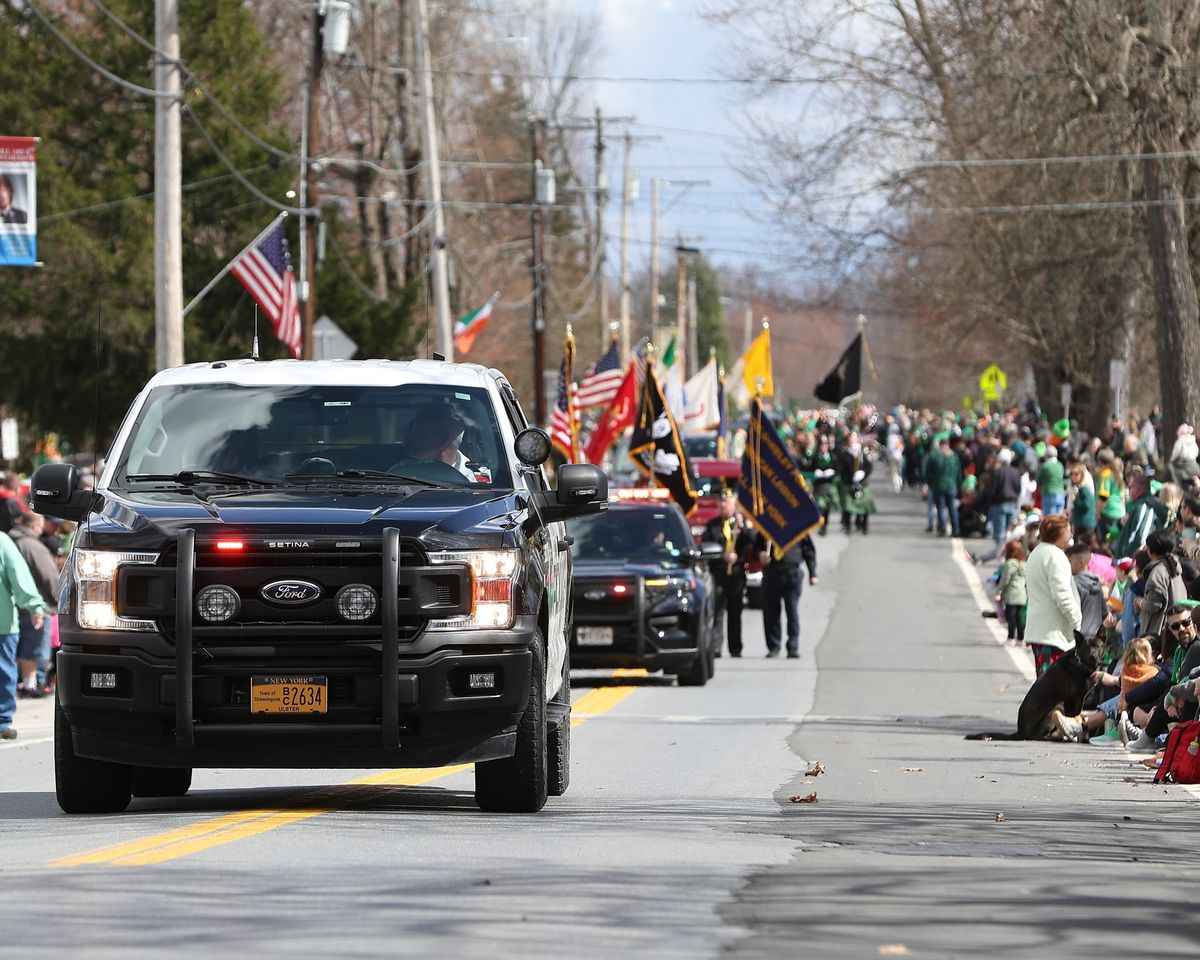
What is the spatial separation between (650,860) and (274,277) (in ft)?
75.8

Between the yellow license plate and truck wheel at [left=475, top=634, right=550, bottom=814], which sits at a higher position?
the yellow license plate

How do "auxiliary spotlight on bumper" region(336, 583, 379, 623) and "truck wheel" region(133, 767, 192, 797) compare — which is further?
"truck wheel" region(133, 767, 192, 797)

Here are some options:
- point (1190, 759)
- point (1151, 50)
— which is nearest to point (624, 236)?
point (1151, 50)

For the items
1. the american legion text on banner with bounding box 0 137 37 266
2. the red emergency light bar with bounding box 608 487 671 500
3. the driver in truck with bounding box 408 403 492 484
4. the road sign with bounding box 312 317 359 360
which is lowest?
the red emergency light bar with bounding box 608 487 671 500

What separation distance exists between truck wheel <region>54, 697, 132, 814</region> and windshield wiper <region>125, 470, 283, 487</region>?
1345 mm

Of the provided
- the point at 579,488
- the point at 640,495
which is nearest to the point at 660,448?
the point at 640,495

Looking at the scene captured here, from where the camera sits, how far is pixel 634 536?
24.8 metres

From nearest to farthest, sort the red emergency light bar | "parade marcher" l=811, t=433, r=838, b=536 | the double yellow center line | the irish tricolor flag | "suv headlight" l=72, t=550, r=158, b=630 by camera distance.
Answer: the double yellow center line → "suv headlight" l=72, t=550, r=158, b=630 → the red emergency light bar → the irish tricolor flag → "parade marcher" l=811, t=433, r=838, b=536

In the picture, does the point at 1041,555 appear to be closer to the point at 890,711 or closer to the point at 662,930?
the point at 890,711

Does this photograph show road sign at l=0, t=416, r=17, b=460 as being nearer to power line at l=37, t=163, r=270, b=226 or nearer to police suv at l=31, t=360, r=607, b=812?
power line at l=37, t=163, r=270, b=226

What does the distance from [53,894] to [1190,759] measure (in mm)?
8338

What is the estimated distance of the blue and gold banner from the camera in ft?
91.6

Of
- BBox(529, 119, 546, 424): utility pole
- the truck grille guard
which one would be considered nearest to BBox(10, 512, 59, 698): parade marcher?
the truck grille guard

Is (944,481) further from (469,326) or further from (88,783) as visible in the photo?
(88,783)
